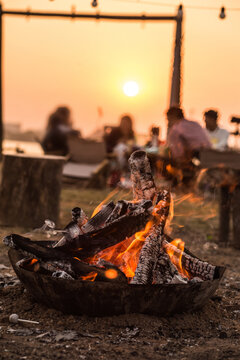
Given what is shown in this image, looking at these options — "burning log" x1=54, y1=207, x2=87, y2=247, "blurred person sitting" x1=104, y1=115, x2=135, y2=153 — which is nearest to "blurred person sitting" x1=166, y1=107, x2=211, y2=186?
"blurred person sitting" x1=104, y1=115, x2=135, y2=153

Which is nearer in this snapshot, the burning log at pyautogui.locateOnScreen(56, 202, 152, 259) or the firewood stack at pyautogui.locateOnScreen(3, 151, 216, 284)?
the firewood stack at pyautogui.locateOnScreen(3, 151, 216, 284)

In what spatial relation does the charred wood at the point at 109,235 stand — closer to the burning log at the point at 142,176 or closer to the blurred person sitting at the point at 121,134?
the burning log at the point at 142,176

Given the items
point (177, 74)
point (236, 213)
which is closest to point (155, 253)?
point (236, 213)

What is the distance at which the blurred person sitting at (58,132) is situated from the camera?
12188 mm

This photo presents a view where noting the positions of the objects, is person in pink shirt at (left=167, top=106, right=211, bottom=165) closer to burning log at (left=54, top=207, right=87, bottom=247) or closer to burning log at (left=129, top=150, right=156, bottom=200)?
burning log at (left=129, top=150, right=156, bottom=200)

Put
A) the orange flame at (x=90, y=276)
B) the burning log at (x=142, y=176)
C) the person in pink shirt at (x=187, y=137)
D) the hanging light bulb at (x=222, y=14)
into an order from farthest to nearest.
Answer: the hanging light bulb at (x=222, y=14), the person in pink shirt at (x=187, y=137), the burning log at (x=142, y=176), the orange flame at (x=90, y=276)

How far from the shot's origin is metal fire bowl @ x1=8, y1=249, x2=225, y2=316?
317cm

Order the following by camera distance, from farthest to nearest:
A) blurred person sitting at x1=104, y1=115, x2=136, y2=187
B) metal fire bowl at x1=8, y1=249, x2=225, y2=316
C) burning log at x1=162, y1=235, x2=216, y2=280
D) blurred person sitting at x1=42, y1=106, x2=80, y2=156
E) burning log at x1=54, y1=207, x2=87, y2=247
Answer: blurred person sitting at x1=42, y1=106, x2=80, y2=156 < blurred person sitting at x1=104, y1=115, x2=136, y2=187 < burning log at x1=162, y1=235, x2=216, y2=280 < burning log at x1=54, y1=207, x2=87, y2=247 < metal fire bowl at x1=8, y1=249, x2=225, y2=316

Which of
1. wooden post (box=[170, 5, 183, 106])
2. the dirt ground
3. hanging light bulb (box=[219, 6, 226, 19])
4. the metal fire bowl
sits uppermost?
hanging light bulb (box=[219, 6, 226, 19])

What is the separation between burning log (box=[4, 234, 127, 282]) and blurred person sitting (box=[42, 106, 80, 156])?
874 centimetres

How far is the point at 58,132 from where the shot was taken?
40.0 feet

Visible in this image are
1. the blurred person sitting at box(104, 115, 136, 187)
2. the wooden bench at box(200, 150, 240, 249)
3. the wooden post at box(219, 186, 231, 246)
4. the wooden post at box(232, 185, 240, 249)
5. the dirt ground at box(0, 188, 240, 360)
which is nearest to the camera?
the dirt ground at box(0, 188, 240, 360)

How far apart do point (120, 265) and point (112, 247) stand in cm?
14

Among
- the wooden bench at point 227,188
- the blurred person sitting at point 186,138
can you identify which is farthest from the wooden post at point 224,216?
the blurred person sitting at point 186,138
